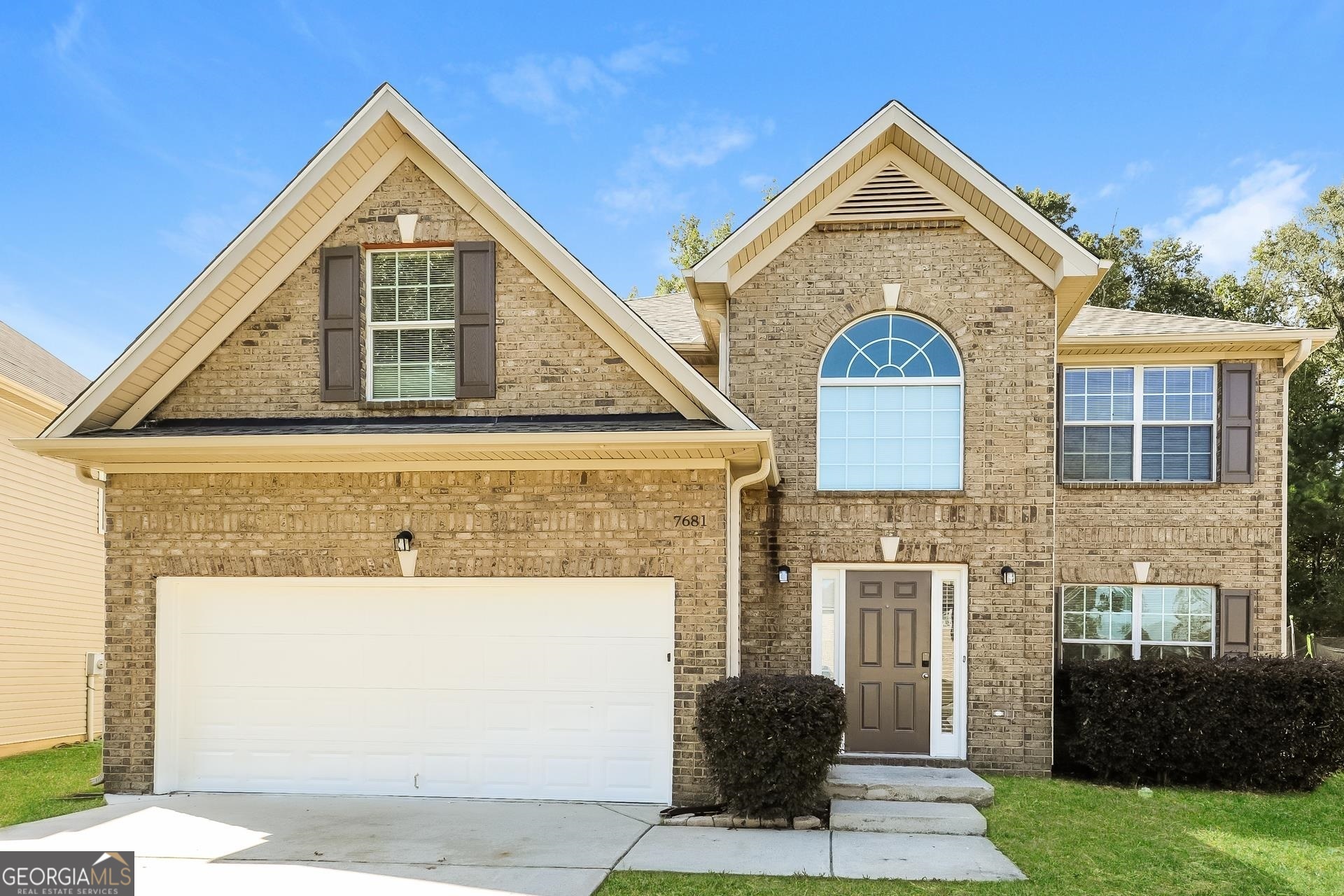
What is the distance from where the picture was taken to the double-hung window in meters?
9.10

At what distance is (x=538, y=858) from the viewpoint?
21.8 feet

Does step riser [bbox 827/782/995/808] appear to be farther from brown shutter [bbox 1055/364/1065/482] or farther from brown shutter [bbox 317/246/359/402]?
brown shutter [bbox 317/246/359/402]

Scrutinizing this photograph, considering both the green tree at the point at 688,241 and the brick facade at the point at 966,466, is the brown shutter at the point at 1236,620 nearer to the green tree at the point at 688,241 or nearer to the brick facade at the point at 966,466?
the brick facade at the point at 966,466

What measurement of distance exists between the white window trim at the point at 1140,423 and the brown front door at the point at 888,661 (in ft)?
10.3

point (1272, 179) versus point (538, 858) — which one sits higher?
point (1272, 179)

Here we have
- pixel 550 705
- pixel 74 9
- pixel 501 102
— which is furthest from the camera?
pixel 501 102

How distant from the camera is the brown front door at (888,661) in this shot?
396 inches

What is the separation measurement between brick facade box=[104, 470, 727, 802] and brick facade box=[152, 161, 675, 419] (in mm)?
681

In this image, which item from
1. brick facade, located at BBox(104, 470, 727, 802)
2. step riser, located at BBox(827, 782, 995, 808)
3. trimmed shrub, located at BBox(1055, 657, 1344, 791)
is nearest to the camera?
step riser, located at BBox(827, 782, 995, 808)

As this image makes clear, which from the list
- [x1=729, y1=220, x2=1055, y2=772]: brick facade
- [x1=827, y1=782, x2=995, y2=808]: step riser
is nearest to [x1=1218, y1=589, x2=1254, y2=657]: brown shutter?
[x1=729, y1=220, x2=1055, y2=772]: brick facade

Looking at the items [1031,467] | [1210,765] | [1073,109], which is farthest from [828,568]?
[1073,109]

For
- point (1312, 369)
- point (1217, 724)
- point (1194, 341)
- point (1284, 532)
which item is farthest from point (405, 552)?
point (1312, 369)

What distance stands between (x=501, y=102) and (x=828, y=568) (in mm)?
19571

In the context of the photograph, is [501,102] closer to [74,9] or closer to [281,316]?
[74,9]
